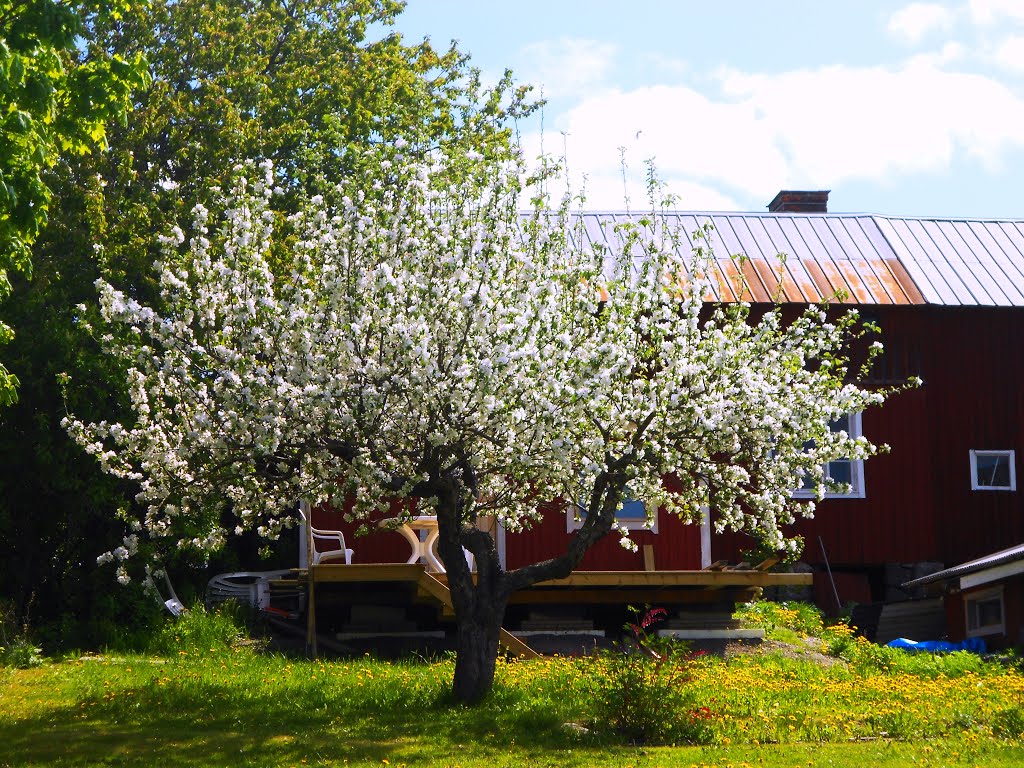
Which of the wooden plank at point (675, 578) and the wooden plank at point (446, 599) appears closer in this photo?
the wooden plank at point (446, 599)

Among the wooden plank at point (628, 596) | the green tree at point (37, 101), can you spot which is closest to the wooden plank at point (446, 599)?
the wooden plank at point (628, 596)

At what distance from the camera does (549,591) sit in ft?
60.4

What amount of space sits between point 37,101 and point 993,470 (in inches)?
868

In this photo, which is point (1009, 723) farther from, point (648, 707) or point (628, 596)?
point (628, 596)

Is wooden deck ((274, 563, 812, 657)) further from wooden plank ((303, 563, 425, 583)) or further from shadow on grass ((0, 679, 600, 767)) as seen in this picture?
shadow on grass ((0, 679, 600, 767))

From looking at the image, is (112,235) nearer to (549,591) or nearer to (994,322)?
(549,591)

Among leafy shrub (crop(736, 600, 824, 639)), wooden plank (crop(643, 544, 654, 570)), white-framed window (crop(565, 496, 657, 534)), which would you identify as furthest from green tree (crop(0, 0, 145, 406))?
leafy shrub (crop(736, 600, 824, 639))

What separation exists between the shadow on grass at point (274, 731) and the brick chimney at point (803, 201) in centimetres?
2121

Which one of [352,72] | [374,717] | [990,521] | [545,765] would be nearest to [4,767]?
[374,717]

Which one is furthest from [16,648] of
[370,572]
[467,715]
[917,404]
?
[917,404]

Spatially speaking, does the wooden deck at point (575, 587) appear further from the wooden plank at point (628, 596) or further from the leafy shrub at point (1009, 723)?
the leafy shrub at point (1009, 723)

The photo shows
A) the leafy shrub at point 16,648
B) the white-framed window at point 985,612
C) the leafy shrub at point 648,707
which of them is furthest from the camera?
the white-framed window at point 985,612

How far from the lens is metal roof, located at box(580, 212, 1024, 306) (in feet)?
82.5

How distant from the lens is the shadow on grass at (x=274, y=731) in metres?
10.5
